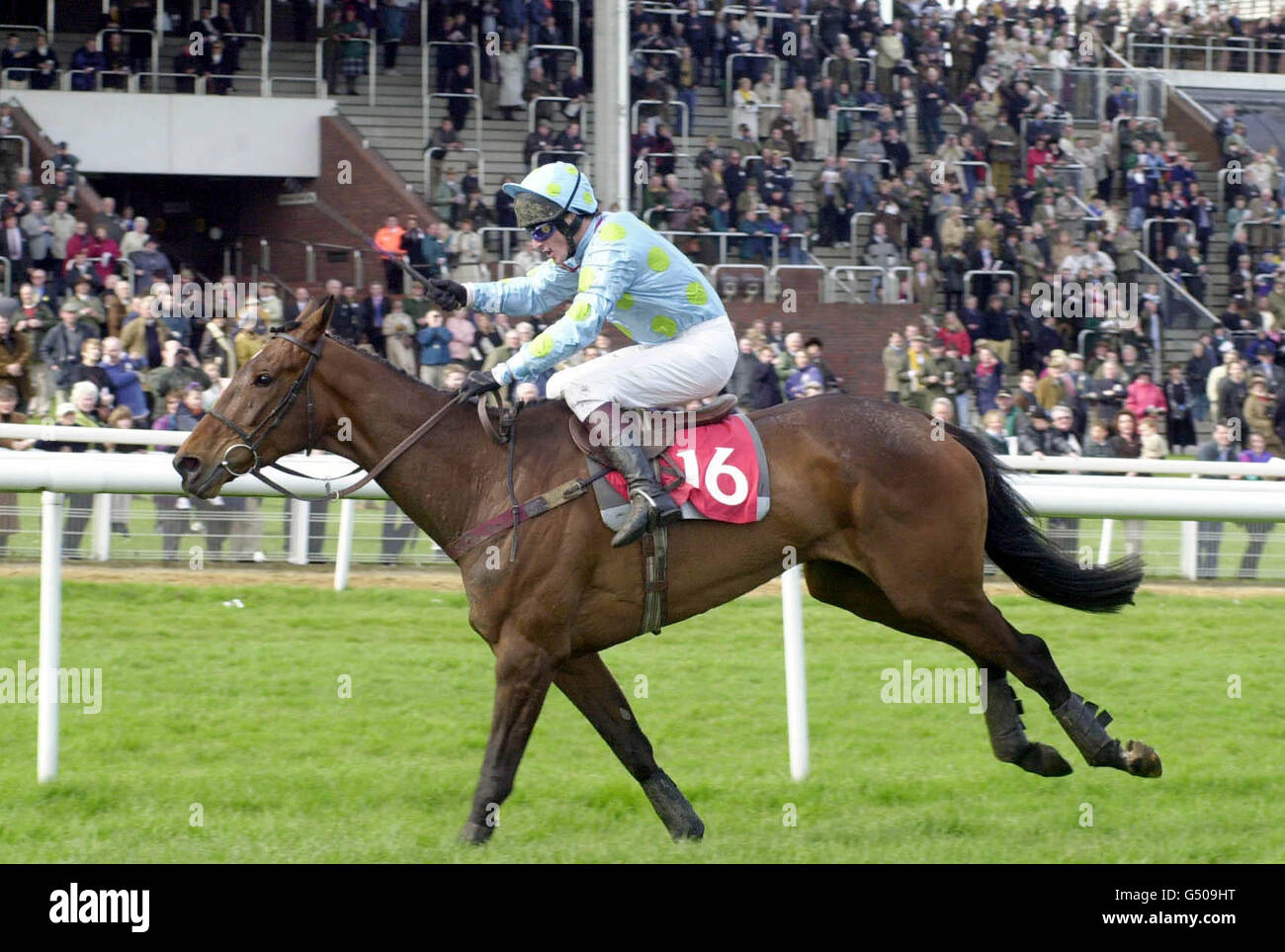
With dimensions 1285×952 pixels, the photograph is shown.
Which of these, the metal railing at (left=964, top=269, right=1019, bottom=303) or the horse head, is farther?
the metal railing at (left=964, top=269, right=1019, bottom=303)

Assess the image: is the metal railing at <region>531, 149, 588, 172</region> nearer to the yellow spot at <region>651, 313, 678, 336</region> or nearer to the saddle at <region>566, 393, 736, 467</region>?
the yellow spot at <region>651, 313, 678, 336</region>

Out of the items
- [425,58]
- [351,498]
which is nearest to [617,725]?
[351,498]

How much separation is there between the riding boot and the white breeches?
21cm

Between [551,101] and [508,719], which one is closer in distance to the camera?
[508,719]

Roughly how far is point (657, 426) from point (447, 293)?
0.85 metres

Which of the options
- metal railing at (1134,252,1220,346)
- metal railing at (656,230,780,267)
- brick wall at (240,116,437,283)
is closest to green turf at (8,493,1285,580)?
metal railing at (656,230,780,267)

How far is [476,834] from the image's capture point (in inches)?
194

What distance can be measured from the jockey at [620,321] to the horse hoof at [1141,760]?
161cm

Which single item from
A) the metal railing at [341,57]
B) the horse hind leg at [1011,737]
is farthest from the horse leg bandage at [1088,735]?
the metal railing at [341,57]

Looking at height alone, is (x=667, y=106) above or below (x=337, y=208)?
above

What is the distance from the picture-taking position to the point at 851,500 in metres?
5.31

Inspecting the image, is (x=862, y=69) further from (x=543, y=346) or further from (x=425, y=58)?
(x=543, y=346)

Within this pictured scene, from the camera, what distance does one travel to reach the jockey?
16.6 ft

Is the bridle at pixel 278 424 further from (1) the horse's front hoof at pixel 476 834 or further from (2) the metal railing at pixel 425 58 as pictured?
(2) the metal railing at pixel 425 58
